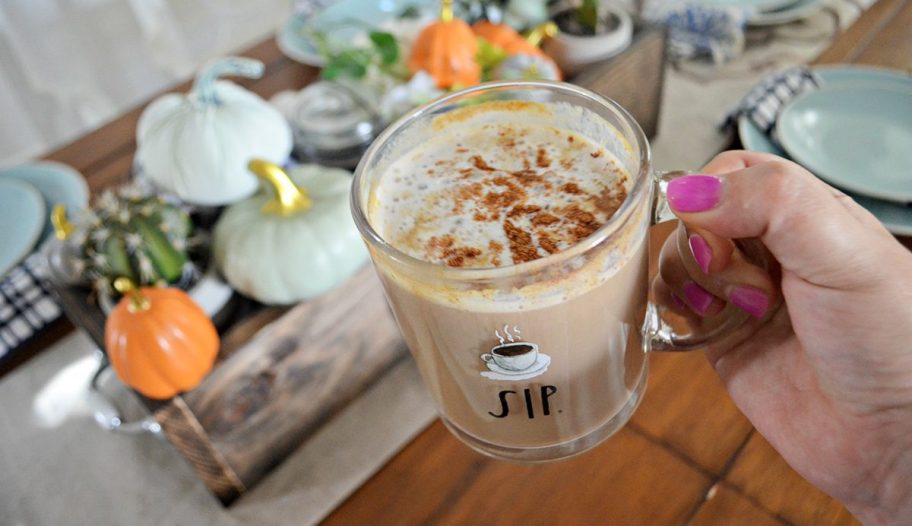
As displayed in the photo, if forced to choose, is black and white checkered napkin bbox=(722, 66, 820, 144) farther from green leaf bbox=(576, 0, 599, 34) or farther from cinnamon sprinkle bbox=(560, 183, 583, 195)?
cinnamon sprinkle bbox=(560, 183, 583, 195)

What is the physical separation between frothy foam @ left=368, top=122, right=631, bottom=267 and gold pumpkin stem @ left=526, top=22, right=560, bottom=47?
60 cm

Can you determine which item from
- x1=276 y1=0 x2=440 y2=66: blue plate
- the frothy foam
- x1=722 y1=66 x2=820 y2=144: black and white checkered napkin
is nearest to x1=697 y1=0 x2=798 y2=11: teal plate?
x1=722 y1=66 x2=820 y2=144: black and white checkered napkin

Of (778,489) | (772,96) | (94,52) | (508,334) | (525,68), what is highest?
(508,334)

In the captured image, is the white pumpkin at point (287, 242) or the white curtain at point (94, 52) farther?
the white curtain at point (94, 52)

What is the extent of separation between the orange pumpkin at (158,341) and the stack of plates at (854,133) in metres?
0.77

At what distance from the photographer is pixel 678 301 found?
26.7 inches

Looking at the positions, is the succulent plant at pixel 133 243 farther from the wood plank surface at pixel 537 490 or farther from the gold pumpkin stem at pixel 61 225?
the wood plank surface at pixel 537 490

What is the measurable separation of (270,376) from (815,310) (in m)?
0.58

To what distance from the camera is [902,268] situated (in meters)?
Result: 0.51

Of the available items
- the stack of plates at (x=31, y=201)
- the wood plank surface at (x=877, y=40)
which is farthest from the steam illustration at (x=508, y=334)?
the wood plank surface at (x=877, y=40)

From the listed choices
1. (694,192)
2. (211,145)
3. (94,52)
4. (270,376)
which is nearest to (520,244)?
(694,192)

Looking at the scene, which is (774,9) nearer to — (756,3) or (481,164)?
(756,3)

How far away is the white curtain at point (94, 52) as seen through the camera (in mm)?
2605

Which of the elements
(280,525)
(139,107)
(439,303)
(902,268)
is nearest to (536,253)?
(439,303)
